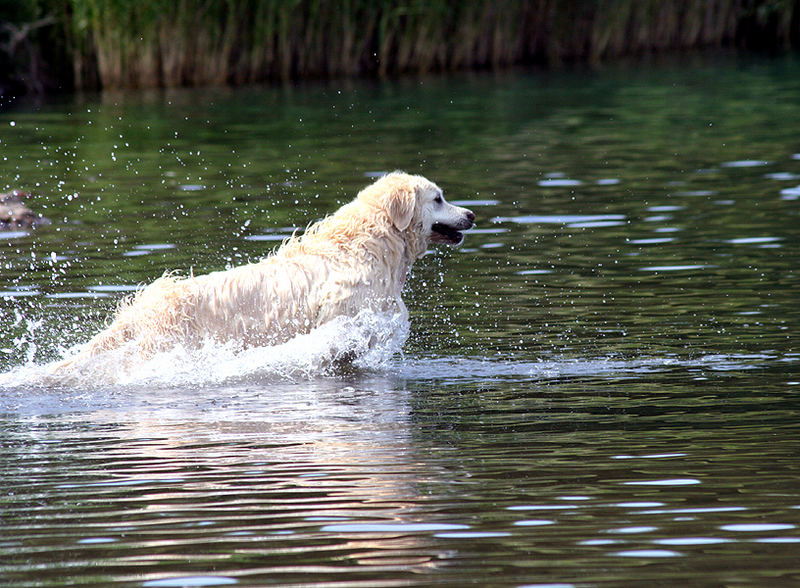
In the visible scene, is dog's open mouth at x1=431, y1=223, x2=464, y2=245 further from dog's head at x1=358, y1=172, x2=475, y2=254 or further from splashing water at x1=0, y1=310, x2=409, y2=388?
splashing water at x1=0, y1=310, x2=409, y2=388

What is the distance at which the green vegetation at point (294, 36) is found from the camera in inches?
1163

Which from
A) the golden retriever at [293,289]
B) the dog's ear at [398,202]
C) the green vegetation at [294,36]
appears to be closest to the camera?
the golden retriever at [293,289]

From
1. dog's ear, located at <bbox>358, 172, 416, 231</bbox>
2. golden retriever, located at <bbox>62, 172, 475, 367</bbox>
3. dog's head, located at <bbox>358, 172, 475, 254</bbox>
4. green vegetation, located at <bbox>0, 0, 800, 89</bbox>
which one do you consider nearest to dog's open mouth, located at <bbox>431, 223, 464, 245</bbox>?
dog's head, located at <bbox>358, 172, 475, 254</bbox>

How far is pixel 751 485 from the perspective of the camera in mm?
6074

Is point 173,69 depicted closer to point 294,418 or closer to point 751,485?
point 294,418

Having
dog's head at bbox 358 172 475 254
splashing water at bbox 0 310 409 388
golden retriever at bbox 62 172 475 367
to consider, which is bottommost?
splashing water at bbox 0 310 409 388

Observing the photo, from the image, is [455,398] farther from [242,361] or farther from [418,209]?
[418,209]

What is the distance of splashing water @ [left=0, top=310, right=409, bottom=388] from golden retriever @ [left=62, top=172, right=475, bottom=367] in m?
0.07

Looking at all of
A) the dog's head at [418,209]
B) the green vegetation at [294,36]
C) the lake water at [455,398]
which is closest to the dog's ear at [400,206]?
the dog's head at [418,209]

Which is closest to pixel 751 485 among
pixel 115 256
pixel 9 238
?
pixel 115 256

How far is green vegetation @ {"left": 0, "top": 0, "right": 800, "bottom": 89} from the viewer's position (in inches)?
1163

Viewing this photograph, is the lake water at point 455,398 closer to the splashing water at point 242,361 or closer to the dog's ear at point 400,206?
the splashing water at point 242,361

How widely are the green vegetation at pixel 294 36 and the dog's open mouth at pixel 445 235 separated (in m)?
20.1

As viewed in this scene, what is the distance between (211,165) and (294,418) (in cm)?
1240
